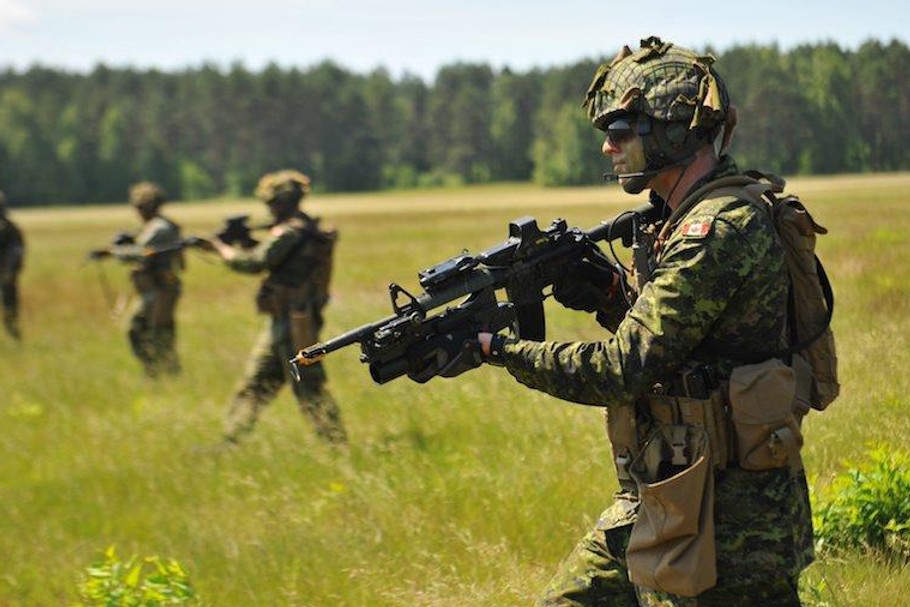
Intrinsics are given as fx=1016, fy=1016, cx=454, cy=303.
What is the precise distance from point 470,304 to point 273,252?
4.64 m

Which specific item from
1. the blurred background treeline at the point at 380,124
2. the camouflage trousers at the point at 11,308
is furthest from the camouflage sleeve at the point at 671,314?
the camouflage trousers at the point at 11,308

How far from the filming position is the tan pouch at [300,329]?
25.2ft

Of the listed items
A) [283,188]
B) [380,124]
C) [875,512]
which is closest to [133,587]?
[875,512]

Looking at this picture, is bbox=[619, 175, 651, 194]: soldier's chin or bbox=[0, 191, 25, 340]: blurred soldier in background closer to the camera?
bbox=[619, 175, 651, 194]: soldier's chin

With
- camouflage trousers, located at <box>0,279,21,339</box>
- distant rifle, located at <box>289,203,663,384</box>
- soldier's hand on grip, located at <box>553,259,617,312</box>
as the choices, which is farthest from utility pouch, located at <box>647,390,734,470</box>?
camouflage trousers, located at <box>0,279,21,339</box>

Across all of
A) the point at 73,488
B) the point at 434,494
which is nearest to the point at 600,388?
the point at 434,494

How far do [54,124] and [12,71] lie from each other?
84.2 ft

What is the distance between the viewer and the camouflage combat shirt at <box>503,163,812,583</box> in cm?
265

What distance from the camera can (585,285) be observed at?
340 centimetres

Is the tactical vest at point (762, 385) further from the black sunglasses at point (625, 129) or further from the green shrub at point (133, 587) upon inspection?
the green shrub at point (133, 587)

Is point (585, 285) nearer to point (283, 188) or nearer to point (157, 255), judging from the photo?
point (283, 188)

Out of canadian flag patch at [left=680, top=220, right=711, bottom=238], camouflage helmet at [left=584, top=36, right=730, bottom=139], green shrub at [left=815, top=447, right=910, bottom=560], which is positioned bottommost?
green shrub at [left=815, top=447, right=910, bottom=560]

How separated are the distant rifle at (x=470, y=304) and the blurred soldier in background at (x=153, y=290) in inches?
295

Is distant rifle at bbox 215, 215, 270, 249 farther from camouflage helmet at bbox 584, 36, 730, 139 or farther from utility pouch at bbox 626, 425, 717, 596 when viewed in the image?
utility pouch at bbox 626, 425, 717, 596
